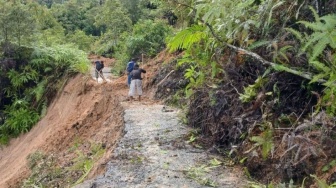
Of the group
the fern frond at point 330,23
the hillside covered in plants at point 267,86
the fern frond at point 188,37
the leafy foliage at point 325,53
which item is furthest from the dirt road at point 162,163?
the fern frond at point 330,23

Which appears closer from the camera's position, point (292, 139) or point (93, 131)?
point (292, 139)

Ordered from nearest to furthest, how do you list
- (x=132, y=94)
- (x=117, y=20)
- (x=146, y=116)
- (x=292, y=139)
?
(x=292, y=139) < (x=146, y=116) < (x=132, y=94) < (x=117, y=20)

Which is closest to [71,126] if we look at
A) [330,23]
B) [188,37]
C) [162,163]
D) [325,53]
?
[188,37]

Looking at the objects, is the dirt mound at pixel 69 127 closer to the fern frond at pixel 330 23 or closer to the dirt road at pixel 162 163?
the dirt road at pixel 162 163

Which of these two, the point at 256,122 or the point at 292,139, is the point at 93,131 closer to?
the point at 256,122

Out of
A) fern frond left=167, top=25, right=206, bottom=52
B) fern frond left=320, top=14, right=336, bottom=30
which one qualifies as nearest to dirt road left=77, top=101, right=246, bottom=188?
fern frond left=167, top=25, right=206, bottom=52

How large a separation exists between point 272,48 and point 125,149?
2.75m

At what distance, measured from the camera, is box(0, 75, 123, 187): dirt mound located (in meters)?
10.8

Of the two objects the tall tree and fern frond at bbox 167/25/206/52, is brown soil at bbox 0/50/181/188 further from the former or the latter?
the tall tree

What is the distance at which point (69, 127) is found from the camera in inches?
501

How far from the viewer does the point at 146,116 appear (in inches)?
377

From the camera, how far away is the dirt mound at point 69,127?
1083cm

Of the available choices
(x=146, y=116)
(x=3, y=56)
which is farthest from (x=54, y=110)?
(x=146, y=116)

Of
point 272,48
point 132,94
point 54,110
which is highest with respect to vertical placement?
point 272,48
